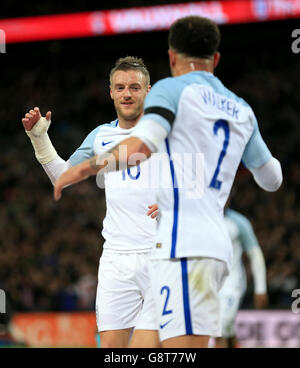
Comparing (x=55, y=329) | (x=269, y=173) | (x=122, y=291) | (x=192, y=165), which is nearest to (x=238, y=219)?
(x=122, y=291)

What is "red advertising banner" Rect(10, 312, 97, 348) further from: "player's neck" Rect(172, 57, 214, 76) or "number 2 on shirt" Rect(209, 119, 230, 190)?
"player's neck" Rect(172, 57, 214, 76)

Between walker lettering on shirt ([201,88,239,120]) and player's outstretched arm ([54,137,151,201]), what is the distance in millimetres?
430

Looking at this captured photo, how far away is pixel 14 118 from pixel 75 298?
24.6 feet

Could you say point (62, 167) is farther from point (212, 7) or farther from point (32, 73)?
point (32, 73)

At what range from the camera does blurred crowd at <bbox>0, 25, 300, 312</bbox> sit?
13.5 m

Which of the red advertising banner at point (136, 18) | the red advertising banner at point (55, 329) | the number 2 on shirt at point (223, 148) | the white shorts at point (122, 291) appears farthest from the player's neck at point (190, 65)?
the red advertising banner at point (136, 18)

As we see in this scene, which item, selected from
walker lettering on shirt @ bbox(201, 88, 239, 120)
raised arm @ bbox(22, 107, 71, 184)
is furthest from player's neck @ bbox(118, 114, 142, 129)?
walker lettering on shirt @ bbox(201, 88, 239, 120)

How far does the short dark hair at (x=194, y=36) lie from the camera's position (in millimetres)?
3379

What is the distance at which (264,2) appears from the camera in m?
15.2

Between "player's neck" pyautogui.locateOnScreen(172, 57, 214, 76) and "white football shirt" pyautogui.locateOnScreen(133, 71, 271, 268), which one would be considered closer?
"white football shirt" pyautogui.locateOnScreen(133, 71, 271, 268)

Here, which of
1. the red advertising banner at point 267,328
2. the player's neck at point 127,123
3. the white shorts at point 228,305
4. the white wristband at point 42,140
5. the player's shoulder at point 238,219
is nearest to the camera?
the white wristband at point 42,140

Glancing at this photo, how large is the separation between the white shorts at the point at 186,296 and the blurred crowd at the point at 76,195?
8.65 m

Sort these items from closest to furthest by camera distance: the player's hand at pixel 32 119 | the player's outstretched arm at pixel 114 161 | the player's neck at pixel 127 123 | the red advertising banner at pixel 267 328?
the player's outstretched arm at pixel 114 161
the player's hand at pixel 32 119
the player's neck at pixel 127 123
the red advertising banner at pixel 267 328

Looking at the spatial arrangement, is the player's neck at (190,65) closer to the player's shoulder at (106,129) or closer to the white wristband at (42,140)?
the white wristband at (42,140)
